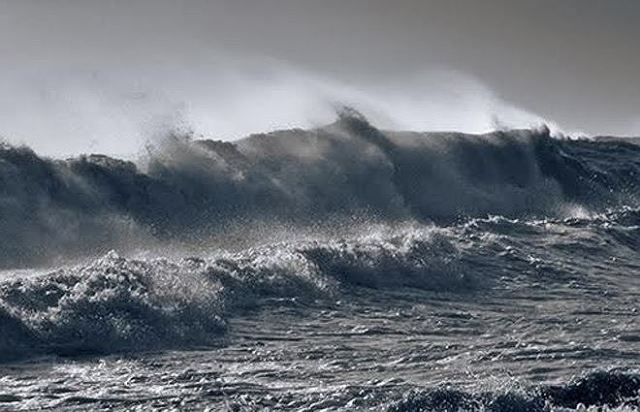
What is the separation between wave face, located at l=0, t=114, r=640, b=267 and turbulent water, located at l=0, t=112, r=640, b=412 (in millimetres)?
51

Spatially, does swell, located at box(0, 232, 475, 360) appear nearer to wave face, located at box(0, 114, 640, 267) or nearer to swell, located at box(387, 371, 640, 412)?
wave face, located at box(0, 114, 640, 267)

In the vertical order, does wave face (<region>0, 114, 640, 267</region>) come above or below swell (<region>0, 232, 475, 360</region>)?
above

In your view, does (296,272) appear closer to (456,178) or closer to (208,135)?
(208,135)

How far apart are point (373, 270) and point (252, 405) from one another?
7.02 metres

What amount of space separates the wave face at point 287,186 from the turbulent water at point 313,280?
0.05m

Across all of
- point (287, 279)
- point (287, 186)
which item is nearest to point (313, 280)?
point (287, 279)

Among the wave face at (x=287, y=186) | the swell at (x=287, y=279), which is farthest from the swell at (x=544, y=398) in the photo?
the wave face at (x=287, y=186)

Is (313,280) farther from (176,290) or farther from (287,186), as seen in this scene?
(287,186)

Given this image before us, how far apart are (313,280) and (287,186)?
19.5ft

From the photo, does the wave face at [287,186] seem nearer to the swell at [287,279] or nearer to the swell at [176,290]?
the swell at [287,279]

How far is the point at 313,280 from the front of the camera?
18219mm

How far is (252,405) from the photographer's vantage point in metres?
12.4

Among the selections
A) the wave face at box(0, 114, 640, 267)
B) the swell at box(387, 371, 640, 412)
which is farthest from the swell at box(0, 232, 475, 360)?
the swell at box(387, 371, 640, 412)

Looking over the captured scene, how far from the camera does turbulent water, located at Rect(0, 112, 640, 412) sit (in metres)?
13.2
